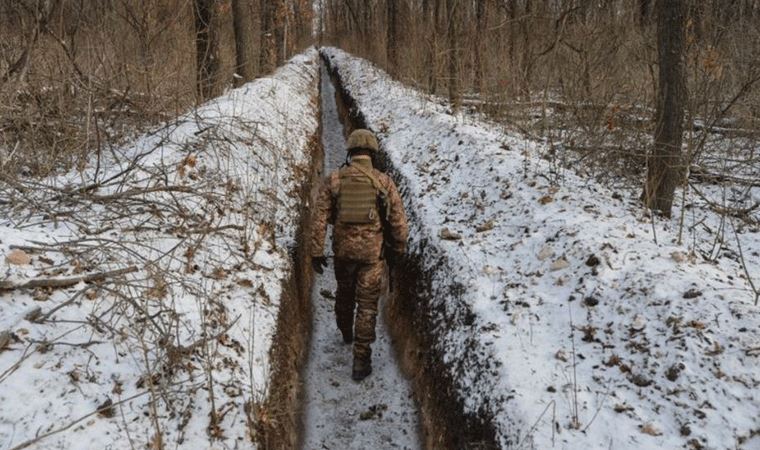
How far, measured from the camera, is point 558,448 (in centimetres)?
245

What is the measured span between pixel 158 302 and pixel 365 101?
974cm

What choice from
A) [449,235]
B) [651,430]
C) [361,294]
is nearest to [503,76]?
[449,235]

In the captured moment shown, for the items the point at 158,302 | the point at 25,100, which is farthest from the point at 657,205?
the point at 25,100

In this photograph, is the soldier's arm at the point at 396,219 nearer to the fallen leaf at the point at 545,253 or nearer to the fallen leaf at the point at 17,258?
the fallen leaf at the point at 545,253

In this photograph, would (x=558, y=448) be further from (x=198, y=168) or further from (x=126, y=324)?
(x=198, y=168)

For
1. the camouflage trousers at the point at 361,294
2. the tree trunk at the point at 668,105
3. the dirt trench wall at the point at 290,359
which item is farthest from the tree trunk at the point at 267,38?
the tree trunk at the point at 668,105

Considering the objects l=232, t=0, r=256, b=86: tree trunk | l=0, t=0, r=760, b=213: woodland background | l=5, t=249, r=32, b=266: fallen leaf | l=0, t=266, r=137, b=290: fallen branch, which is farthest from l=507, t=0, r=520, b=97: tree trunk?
l=232, t=0, r=256, b=86: tree trunk

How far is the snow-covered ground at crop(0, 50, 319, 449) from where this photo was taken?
92.0 inches

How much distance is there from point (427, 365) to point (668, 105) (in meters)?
3.08

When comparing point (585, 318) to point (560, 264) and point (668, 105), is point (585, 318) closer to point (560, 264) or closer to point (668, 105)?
point (560, 264)

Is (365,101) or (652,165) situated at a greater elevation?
(365,101)

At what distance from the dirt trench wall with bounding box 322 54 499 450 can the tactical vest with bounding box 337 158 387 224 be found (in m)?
0.86

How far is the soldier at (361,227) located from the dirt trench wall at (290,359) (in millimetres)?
512

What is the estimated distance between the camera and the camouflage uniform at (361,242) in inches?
171
